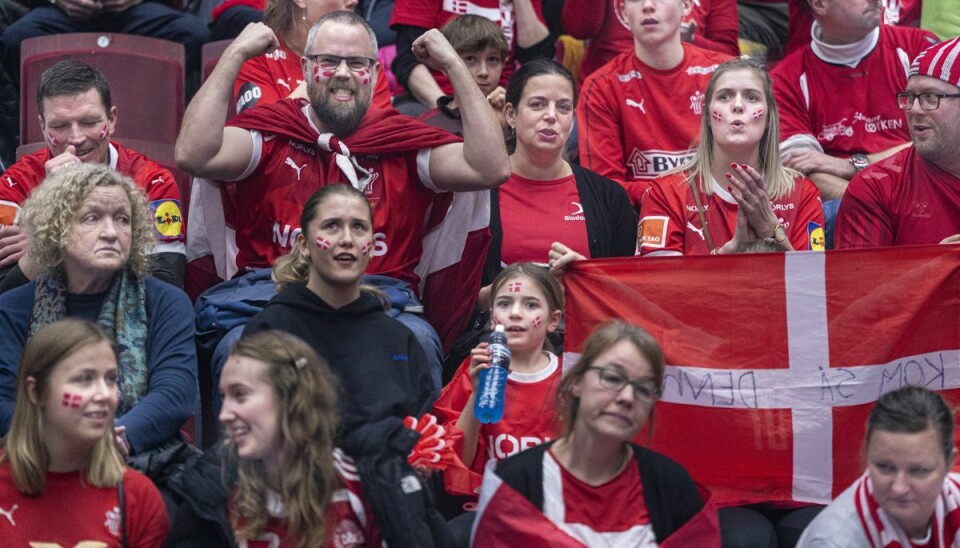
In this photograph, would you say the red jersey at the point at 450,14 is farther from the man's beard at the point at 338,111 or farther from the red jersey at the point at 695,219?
the red jersey at the point at 695,219

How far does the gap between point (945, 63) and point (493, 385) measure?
7.84 feet

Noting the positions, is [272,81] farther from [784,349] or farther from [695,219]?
[784,349]

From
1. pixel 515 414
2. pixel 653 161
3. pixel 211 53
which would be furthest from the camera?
pixel 211 53

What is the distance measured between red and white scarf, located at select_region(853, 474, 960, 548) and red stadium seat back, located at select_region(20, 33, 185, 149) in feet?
12.9

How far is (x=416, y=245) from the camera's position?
5.95 m

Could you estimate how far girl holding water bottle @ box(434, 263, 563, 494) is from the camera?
4969mm

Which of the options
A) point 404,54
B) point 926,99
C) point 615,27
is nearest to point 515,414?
point 926,99

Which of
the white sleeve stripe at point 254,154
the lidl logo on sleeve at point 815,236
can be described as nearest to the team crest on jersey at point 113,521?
the white sleeve stripe at point 254,154

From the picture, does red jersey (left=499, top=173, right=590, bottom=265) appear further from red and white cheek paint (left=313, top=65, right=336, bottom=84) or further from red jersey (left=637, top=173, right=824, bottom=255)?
red and white cheek paint (left=313, top=65, right=336, bottom=84)

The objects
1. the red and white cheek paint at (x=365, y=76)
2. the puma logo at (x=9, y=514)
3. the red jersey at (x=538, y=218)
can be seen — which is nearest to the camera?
the puma logo at (x=9, y=514)

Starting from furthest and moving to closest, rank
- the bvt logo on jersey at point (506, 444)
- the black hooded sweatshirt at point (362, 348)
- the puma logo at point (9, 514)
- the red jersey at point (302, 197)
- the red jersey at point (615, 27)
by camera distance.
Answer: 1. the red jersey at point (615, 27)
2. the red jersey at point (302, 197)
3. the bvt logo on jersey at point (506, 444)
4. the black hooded sweatshirt at point (362, 348)
5. the puma logo at point (9, 514)

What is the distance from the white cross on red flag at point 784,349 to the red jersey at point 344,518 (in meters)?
0.93

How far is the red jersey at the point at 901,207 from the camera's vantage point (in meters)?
5.84

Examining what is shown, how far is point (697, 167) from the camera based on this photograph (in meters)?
6.05
